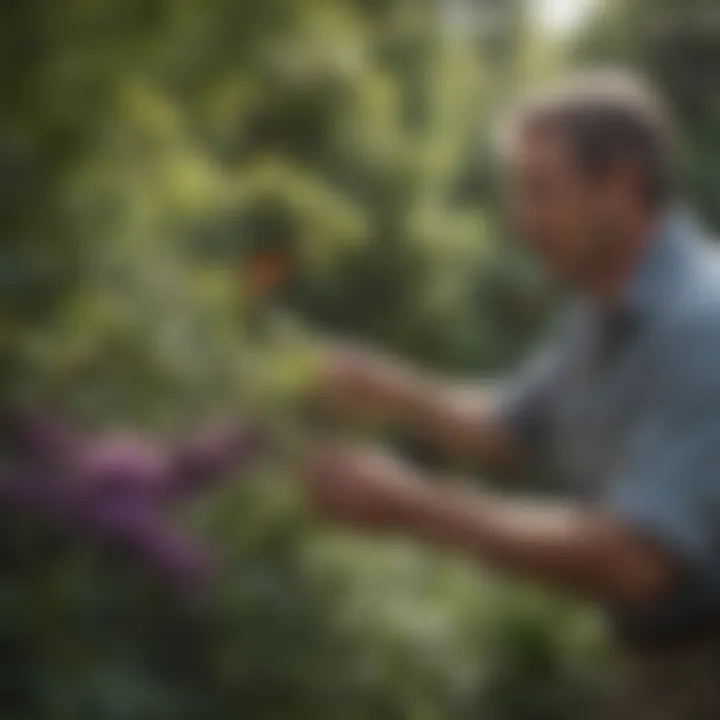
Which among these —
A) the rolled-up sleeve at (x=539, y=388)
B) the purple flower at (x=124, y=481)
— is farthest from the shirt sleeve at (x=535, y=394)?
the purple flower at (x=124, y=481)

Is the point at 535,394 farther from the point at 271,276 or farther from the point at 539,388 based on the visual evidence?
the point at 271,276

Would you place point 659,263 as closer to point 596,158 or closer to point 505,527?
point 596,158

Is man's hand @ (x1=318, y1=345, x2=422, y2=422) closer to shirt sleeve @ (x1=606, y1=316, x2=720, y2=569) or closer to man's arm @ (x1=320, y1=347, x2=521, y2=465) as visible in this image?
man's arm @ (x1=320, y1=347, x2=521, y2=465)

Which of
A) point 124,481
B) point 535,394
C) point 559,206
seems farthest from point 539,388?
point 124,481

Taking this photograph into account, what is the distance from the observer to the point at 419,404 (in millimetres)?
875

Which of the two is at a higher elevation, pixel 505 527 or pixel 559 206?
pixel 559 206

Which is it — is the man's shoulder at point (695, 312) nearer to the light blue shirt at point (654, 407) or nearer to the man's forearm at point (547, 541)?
the light blue shirt at point (654, 407)

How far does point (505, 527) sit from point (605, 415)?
0.29 feet

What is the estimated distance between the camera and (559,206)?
0.86 meters

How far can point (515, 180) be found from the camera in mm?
862

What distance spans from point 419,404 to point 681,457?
15 cm

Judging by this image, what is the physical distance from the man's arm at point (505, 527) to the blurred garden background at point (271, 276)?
2 centimetres

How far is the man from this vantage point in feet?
2.75

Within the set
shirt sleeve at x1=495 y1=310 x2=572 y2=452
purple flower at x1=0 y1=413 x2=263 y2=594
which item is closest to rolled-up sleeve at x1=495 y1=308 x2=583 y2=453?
shirt sleeve at x1=495 y1=310 x2=572 y2=452
